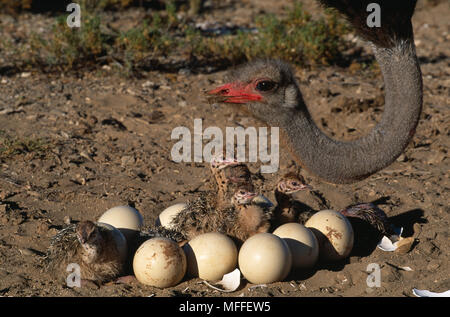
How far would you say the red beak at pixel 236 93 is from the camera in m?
3.79

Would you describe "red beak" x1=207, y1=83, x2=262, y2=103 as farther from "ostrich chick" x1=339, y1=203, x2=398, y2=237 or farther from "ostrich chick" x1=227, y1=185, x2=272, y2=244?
"ostrich chick" x1=339, y1=203, x2=398, y2=237

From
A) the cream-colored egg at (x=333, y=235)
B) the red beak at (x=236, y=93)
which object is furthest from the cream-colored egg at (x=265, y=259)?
the red beak at (x=236, y=93)

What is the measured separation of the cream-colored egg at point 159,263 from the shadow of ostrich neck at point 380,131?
2.87 feet

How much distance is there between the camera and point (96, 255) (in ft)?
12.5

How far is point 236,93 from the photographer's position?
150 inches

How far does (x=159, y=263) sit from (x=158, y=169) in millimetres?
1862

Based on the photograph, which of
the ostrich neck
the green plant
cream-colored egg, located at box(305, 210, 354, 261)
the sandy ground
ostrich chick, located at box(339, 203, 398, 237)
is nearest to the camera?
the ostrich neck

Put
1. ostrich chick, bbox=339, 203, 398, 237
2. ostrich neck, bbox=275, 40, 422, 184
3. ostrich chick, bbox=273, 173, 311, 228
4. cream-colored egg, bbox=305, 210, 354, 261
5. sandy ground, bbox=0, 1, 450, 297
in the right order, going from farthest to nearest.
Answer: ostrich chick, bbox=339, 203, 398, 237, ostrich chick, bbox=273, 173, 311, 228, cream-colored egg, bbox=305, 210, 354, 261, sandy ground, bbox=0, 1, 450, 297, ostrich neck, bbox=275, 40, 422, 184

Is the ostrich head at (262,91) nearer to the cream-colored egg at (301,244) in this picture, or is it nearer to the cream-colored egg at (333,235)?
the cream-colored egg at (301,244)

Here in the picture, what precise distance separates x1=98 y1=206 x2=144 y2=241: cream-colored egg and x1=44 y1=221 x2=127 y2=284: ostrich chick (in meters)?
0.23

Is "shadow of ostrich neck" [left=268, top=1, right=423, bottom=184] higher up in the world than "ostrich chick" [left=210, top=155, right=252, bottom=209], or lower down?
higher up

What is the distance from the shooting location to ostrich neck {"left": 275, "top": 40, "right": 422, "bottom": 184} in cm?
390

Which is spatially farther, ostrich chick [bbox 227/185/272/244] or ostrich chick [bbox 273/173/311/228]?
ostrich chick [bbox 273/173/311/228]

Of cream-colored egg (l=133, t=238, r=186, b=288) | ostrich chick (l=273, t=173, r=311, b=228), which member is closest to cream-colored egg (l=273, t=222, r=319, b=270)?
ostrich chick (l=273, t=173, r=311, b=228)
